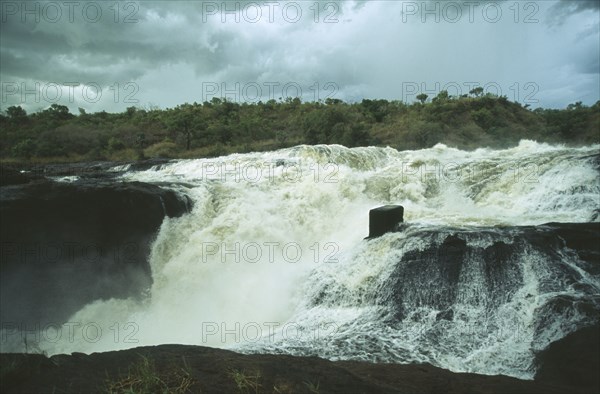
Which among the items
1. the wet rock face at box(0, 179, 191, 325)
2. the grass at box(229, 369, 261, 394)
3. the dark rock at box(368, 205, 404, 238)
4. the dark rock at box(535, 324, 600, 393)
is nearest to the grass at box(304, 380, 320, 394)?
the grass at box(229, 369, 261, 394)

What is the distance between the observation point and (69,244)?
8.05 meters

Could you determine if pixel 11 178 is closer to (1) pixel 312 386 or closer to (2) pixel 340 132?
(1) pixel 312 386

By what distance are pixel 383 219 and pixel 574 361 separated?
14.6 feet

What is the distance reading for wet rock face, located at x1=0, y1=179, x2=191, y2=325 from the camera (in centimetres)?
724

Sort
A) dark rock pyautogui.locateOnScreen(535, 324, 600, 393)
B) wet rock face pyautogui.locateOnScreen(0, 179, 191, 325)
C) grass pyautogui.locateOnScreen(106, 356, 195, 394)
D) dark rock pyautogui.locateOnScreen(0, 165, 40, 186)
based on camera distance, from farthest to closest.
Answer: dark rock pyautogui.locateOnScreen(0, 165, 40, 186), wet rock face pyautogui.locateOnScreen(0, 179, 191, 325), dark rock pyautogui.locateOnScreen(535, 324, 600, 393), grass pyautogui.locateOnScreen(106, 356, 195, 394)

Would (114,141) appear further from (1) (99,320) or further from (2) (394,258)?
(2) (394,258)

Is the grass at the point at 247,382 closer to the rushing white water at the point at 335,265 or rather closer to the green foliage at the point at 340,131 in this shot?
the rushing white water at the point at 335,265

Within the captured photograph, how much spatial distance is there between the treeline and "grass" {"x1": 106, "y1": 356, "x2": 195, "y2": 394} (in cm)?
2652

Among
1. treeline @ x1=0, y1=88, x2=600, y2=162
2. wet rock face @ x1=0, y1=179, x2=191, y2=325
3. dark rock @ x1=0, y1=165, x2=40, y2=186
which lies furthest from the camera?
treeline @ x1=0, y1=88, x2=600, y2=162

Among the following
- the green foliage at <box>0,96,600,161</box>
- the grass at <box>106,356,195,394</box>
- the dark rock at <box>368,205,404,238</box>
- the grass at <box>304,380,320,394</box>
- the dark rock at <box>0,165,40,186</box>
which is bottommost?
the grass at <box>304,380,320,394</box>

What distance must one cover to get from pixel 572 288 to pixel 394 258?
110 inches

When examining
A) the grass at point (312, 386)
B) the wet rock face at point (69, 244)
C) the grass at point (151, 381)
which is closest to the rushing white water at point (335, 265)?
the wet rock face at point (69, 244)

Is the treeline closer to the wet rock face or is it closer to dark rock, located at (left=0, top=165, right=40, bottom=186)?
the wet rock face

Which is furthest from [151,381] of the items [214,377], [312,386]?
[312,386]
